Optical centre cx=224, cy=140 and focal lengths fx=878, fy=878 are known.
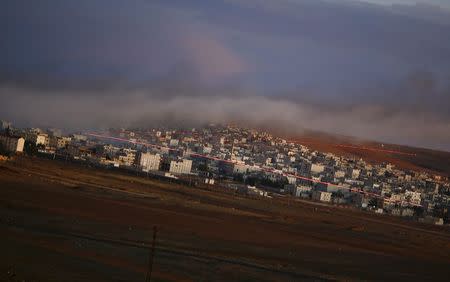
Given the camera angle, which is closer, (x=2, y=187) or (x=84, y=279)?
(x=84, y=279)

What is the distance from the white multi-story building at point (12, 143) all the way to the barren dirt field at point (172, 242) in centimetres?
1470

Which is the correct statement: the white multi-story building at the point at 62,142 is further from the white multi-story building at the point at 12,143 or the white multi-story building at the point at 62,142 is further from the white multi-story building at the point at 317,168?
the white multi-story building at the point at 317,168

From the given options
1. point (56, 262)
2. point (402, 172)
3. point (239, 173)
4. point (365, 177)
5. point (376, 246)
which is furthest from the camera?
point (402, 172)

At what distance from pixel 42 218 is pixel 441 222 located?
173 feet

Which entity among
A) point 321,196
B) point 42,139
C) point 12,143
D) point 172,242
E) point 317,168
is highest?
point 317,168

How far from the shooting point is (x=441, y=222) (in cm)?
7162

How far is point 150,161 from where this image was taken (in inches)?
3103

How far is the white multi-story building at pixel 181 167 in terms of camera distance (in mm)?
78375

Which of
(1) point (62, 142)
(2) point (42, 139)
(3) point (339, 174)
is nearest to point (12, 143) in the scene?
(2) point (42, 139)

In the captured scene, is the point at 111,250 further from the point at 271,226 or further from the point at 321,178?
the point at 321,178

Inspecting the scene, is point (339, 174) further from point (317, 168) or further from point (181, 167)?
point (181, 167)

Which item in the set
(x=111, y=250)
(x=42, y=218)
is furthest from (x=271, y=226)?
(x=111, y=250)

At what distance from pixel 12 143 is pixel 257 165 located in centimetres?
3872

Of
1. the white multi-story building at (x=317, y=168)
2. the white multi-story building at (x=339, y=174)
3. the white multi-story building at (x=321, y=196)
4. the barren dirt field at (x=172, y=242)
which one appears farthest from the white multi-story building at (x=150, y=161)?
the barren dirt field at (x=172, y=242)
